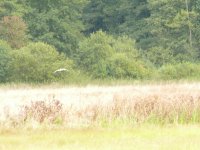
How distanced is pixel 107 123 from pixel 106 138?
2221 millimetres

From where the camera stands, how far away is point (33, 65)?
3994 cm

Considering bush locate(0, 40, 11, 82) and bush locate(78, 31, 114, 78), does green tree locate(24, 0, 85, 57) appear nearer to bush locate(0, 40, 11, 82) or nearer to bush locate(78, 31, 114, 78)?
bush locate(78, 31, 114, 78)

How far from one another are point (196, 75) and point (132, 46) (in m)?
7.71

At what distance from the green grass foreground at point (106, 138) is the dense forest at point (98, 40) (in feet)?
84.6

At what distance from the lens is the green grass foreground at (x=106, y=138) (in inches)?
398

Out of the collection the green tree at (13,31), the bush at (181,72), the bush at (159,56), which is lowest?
the bush at (181,72)

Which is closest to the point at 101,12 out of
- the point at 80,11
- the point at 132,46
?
the point at 80,11

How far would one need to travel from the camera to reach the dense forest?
40719 mm

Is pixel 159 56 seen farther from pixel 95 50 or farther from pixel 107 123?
pixel 107 123

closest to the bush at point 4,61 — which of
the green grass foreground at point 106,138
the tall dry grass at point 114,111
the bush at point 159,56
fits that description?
the bush at point 159,56

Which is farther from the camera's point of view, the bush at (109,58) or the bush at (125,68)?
the bush at (109,58)

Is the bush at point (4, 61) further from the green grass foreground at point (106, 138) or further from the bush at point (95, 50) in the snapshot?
the green grass foreground at point (106, 138)

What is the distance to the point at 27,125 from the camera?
12.7 m

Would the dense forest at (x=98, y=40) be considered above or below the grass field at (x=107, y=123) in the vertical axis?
above
